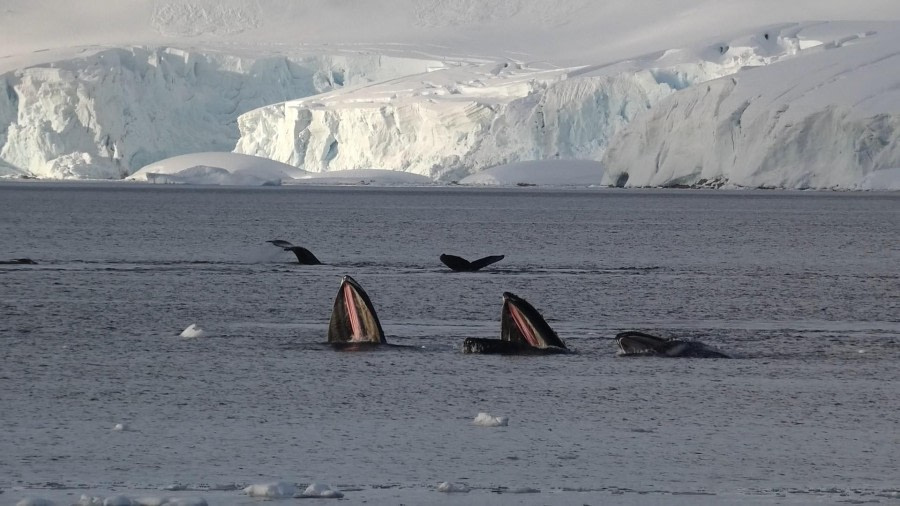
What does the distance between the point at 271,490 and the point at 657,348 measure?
26.5ft

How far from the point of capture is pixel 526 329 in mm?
15562

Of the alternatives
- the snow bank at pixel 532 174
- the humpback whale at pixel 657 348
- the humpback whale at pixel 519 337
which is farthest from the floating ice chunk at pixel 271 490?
the snow bank at pixel 532 174

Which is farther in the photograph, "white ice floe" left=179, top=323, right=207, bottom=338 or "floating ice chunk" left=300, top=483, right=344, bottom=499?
"white ice floe" left=179, top=323, right=207, bottom=338

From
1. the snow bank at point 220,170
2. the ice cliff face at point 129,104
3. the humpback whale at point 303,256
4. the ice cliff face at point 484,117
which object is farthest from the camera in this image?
the snow bank at point 220,170

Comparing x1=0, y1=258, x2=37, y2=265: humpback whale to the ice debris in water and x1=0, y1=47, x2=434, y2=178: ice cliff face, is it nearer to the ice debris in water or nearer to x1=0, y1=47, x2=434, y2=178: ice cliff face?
the ice debris in water

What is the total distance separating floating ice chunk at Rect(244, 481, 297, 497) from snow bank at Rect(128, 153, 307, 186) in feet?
362

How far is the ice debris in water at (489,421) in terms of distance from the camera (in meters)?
10.4

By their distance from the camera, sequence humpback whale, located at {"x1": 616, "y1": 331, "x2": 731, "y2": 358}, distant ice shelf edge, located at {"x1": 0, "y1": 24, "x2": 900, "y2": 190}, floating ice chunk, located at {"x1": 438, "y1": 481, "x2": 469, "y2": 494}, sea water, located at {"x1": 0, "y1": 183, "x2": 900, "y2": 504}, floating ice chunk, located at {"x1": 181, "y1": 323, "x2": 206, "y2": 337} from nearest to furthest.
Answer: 1. floating ice chunk, located at {"x1": 438, "y1": 481, "x2": 469, "y2": 494}
2. sea water, located at {"x1": 0, "y1": 183, "x2": 900, "y2": 504}
3. humpback whale, located at {"x1": 616, "y1": 331, "x2": 731, "y2": 358}
4. floating ice chunk, located at {"x1": 181, "y1": 323, "x2": 206, "y2": 337}
5. distant ice shelf edge, located at {"x1": 0, "y1": 24, "x2": 900, "y2": 190}

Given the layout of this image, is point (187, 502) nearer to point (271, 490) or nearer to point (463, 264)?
point (271, 490)

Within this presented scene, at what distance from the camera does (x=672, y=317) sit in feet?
65.8

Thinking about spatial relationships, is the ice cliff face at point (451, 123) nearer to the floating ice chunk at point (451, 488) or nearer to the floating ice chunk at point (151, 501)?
the floating ice chunk at point (451, 488)

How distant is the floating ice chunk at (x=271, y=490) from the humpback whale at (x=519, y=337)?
7255 millimetres

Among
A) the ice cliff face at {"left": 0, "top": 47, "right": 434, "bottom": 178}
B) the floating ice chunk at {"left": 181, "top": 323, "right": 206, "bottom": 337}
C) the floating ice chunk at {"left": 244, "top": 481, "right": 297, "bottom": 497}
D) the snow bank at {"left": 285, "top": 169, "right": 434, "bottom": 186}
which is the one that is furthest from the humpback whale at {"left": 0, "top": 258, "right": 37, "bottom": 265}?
the ice cliff face at {"left": 0, "top": 47, "right": 434, "bottom": 178}

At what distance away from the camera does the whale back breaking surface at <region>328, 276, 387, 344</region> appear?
15.8 metres
